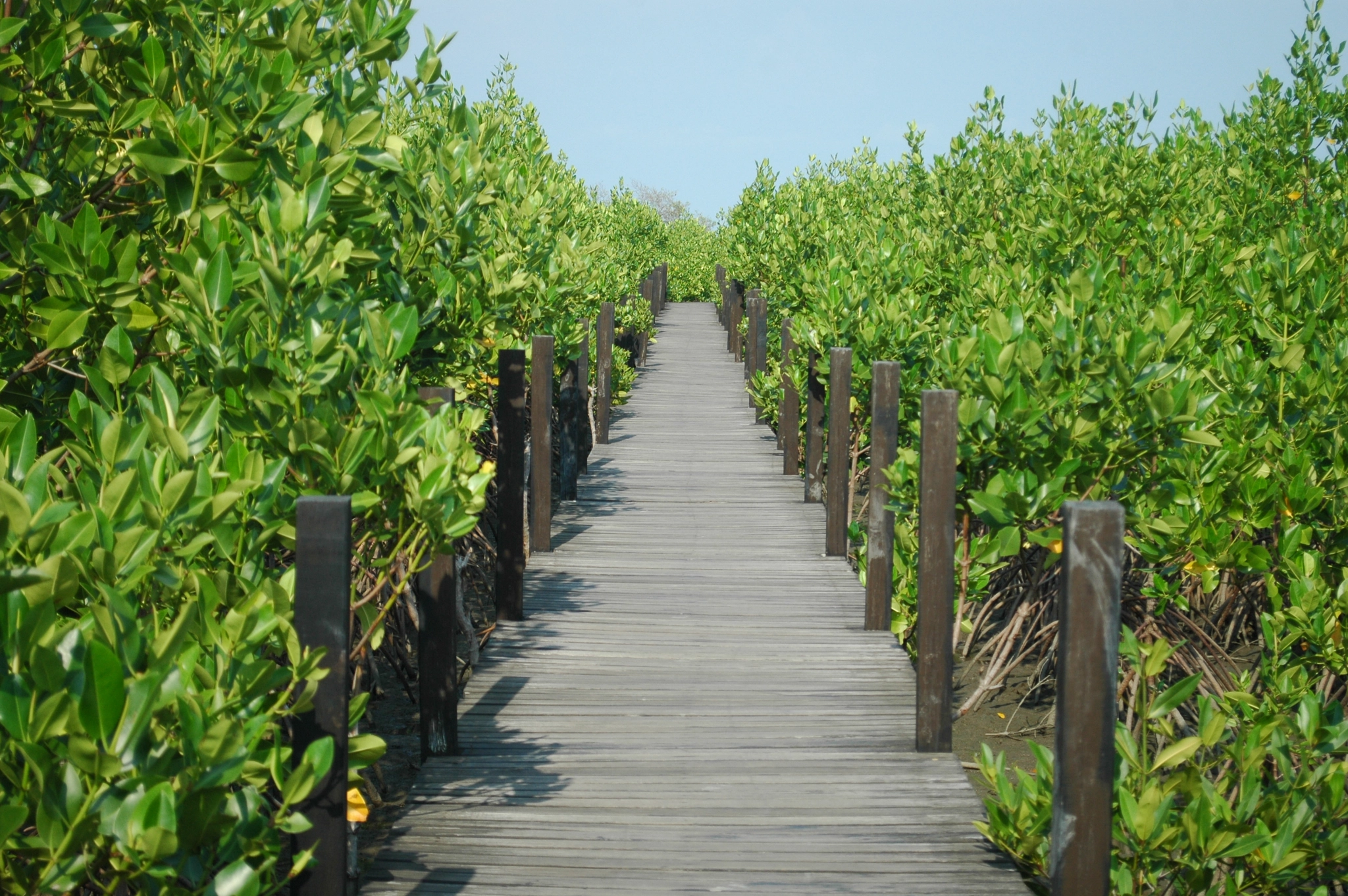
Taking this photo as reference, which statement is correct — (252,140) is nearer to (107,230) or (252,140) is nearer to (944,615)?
(107,230)

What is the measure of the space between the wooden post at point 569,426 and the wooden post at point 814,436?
186 cm

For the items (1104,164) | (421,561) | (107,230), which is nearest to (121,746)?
(107,230)

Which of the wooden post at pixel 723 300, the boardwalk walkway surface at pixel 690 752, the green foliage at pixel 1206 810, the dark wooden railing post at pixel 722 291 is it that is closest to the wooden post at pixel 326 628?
the boardwalk walkway surface at pixel 690 752

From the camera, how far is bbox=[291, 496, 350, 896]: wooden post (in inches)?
109

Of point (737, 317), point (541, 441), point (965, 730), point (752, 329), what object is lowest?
point (965, 730)

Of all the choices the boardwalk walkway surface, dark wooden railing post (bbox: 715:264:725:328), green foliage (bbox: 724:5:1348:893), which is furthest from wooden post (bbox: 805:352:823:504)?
dark wooden railing post (bbox: 715:264:725:328)

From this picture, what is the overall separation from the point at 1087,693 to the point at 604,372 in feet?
31.9

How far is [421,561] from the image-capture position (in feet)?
14.1

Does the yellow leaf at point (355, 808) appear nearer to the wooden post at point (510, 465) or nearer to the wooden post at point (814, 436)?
the wooden post at point (510, 465)

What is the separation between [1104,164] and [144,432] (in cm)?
1014

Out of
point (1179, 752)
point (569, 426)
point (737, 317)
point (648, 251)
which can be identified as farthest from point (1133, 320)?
point (648, 251)

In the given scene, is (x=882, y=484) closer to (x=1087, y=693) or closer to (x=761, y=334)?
(x=1087, y=693)

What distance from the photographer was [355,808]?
142 inches

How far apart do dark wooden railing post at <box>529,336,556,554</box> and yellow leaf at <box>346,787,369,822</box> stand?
12.1 ft
